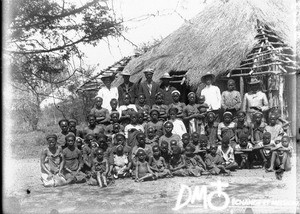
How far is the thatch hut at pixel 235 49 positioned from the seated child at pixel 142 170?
3.25 m

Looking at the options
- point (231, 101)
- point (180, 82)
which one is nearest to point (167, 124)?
point (231, 101)

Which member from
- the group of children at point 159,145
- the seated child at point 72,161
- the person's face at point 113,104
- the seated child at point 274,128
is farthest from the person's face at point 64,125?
the seated child at point 274,128

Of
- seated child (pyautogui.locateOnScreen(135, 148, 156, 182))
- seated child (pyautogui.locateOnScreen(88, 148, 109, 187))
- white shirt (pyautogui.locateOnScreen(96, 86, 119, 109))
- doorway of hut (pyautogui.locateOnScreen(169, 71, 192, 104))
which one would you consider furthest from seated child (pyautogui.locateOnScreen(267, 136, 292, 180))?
doorway of hut (pyautogui.locateOnScreen(169, 71, 192, 104))

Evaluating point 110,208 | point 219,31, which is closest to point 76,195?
point 110,208

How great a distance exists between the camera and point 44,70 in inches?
202

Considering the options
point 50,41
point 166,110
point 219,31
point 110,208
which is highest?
point 219,31

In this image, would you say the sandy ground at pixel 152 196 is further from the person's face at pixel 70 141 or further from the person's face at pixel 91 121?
the person's face at pixel 91 121

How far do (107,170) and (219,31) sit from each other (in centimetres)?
569

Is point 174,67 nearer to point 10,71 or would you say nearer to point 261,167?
point 261,167

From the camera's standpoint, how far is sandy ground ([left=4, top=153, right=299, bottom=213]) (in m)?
4.69

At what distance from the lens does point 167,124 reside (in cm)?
699

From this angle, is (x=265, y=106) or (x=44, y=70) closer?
(x=44, y=70)

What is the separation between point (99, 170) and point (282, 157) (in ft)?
10.1

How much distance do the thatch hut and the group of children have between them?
57.8 inches
